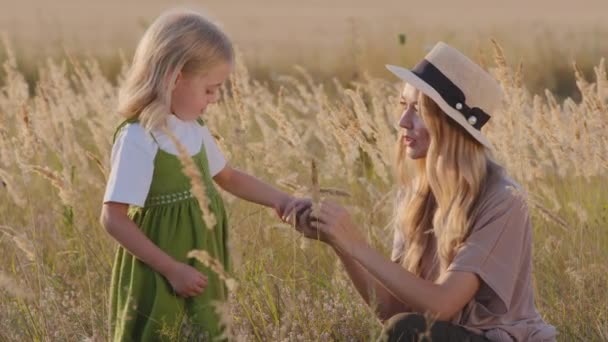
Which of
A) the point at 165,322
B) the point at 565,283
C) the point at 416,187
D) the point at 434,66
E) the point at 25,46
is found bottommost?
the point at 25,46

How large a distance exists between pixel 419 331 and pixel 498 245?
372 millimetres

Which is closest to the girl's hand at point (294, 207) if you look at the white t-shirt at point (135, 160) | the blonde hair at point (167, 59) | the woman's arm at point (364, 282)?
the woman's arm at point (364, 282)

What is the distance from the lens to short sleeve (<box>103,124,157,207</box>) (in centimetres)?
339

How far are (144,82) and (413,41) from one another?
901 cm

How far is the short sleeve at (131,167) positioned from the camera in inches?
134

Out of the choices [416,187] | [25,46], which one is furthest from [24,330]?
[25,46]

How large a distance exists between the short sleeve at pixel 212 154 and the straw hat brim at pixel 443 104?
669mm

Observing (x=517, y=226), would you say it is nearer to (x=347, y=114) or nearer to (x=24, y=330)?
(x=347, y=114)

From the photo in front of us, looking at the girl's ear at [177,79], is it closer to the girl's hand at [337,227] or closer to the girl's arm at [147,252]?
the girl's arm at [147,252]

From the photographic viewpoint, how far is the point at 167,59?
140 inches

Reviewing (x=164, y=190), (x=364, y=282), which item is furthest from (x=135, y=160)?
(x=364, y=282)

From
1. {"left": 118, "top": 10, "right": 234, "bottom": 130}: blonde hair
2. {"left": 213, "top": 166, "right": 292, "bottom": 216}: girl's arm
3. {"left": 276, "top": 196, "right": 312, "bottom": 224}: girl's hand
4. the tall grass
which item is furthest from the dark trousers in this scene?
{"left": 118, "top": 10, "right": 234, "bottom": 130}: blonde hair

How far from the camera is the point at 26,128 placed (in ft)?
12.9

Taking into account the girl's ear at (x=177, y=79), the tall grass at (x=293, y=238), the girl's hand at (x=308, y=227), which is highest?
the girl's ear at (x=177, y=79)
